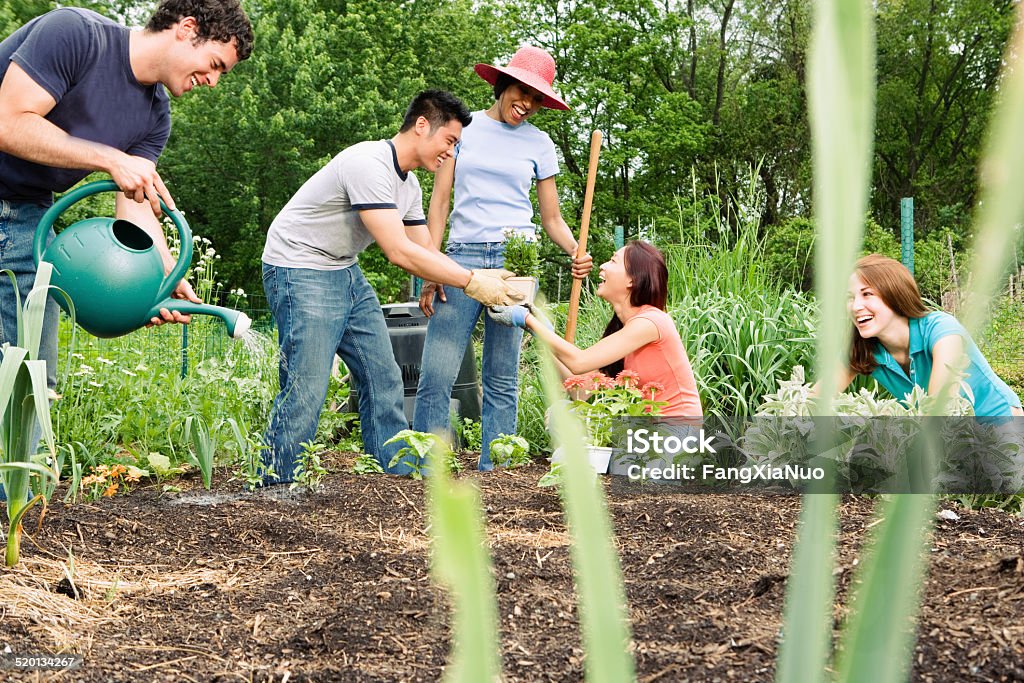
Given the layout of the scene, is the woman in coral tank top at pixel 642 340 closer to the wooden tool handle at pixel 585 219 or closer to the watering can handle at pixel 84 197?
the wooden tool handle at pixel 585 219

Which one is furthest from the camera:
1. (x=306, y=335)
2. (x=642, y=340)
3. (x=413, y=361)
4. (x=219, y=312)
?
(x=413, y=361)

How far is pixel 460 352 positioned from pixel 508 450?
0.46 meters

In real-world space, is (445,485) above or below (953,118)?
below

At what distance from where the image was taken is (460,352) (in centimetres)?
383

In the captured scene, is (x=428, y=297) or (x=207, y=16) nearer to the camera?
(x=207, y=16)

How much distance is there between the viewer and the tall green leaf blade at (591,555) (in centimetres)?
26

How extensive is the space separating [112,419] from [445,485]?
383cm

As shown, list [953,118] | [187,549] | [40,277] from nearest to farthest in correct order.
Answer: [40,277] < [187,549] < [953,118]

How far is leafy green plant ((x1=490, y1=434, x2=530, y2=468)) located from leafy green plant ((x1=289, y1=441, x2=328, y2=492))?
31.4 inches

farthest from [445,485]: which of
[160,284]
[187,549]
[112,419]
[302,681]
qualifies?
[112,419]

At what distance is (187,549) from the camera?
2.40 metres

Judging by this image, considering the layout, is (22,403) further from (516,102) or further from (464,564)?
(516,102)

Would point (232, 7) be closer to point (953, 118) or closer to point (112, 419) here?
point (112, 419)

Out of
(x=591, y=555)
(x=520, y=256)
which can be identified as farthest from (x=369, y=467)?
(x=591, y=555)
